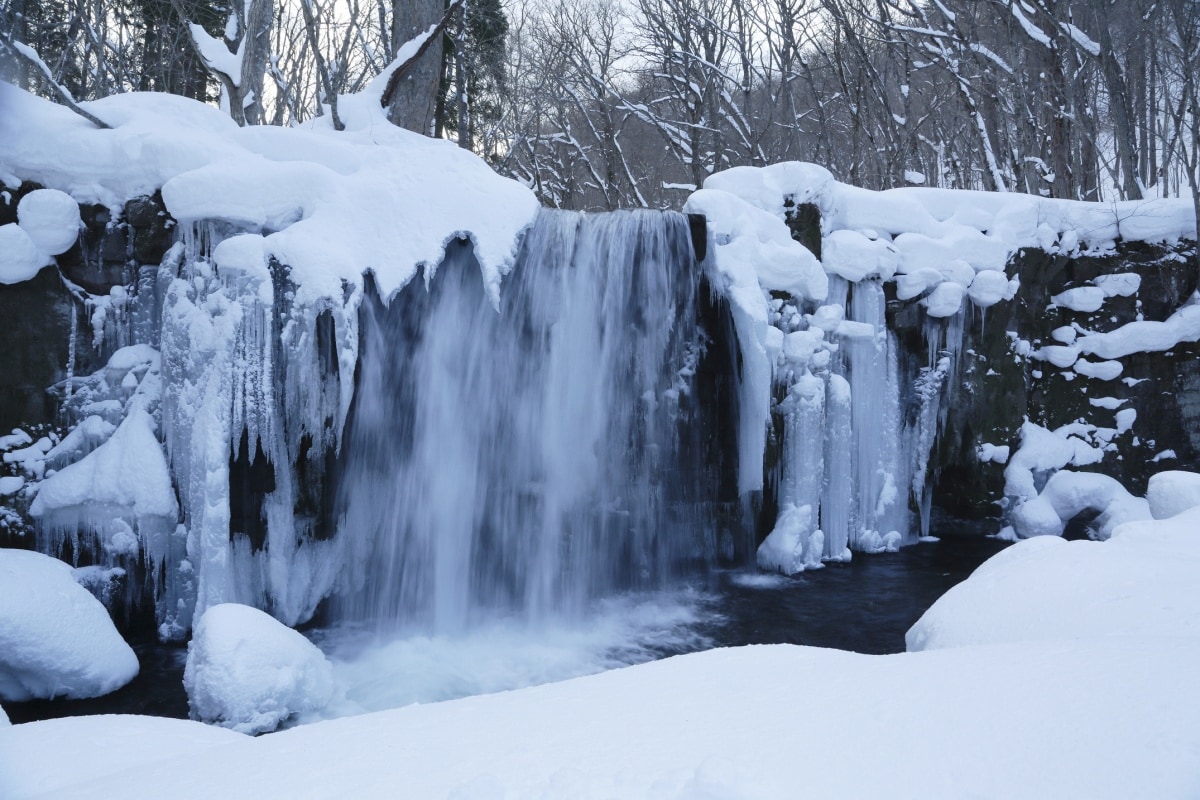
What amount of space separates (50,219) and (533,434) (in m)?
3.68

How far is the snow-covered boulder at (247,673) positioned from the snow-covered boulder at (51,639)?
0.71m

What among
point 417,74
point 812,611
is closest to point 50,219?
point 417,74

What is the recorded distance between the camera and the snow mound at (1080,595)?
263cm

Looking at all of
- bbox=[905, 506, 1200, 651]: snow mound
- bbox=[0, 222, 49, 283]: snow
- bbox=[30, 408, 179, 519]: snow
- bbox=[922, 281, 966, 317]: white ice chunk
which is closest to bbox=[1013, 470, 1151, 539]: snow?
bbox=[922, 281, 966, 317]: white ice chunk

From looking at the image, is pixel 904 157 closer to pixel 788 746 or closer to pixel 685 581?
pixel 685 581

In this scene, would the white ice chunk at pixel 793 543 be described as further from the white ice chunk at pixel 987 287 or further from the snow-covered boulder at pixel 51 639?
the snow-covered boulder at pixel 51 639

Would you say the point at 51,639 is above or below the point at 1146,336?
below

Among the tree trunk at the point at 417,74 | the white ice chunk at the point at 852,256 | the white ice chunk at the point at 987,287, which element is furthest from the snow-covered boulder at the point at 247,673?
the tree trunk at the point at 417,74

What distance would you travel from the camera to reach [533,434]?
6.23m

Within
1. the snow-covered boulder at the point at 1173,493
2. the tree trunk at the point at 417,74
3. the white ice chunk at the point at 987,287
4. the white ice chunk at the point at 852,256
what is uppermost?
the tree trunk at the point at 417,74

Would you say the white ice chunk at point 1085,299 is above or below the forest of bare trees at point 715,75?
→ below

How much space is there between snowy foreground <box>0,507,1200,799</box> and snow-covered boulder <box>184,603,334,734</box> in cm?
111

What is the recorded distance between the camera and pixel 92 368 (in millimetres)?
5125

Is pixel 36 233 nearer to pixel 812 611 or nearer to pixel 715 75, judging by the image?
pixel 812 611
